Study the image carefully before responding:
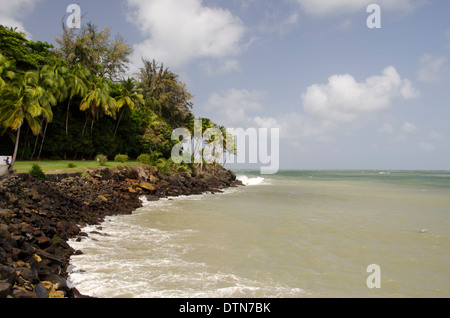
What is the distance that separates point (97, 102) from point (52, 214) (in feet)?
73.0

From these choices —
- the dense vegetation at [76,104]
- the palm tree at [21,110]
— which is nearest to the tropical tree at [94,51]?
the dense vegetation at [76,104]

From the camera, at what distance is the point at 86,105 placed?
1175 inches

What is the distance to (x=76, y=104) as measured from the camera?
31.8m

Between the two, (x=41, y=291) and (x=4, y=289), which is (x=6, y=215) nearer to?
(x=41, y=291)

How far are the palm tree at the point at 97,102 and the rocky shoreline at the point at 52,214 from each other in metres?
10.1

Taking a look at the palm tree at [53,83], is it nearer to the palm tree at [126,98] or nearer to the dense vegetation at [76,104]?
the dense vegetation at [76,104]

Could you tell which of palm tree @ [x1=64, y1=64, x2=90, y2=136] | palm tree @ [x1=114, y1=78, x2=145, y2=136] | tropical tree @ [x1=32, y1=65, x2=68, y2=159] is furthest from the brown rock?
palm tree @ [x1=114, y1=78, x2=145, y2=136]

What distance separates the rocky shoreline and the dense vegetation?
5.56m

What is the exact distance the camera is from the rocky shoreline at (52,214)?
5.50 m

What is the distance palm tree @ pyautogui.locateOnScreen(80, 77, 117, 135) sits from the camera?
3020cm

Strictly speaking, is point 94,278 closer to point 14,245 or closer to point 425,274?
point 14,245

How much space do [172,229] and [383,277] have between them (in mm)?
8482

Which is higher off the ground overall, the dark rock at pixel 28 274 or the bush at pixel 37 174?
the bush at pixel 37 174
